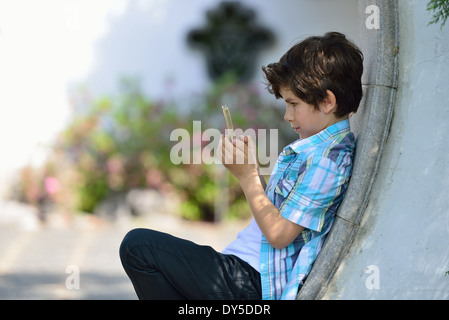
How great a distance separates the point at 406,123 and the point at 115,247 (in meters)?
3.77

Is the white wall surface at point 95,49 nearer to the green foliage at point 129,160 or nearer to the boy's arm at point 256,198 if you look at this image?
the green foliage at point 129,160

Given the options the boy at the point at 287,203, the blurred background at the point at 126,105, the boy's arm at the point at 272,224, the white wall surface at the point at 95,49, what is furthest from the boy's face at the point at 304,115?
the white wall surface at the point at 95,49

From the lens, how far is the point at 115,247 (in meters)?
5.31

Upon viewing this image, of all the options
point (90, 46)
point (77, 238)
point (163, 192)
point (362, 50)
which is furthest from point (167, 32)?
point (362, 50)

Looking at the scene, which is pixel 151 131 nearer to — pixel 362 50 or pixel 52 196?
pixel 52 196

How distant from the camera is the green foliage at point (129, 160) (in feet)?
20.6

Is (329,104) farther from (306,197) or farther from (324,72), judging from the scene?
(306,197)

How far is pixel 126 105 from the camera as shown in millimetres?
6781

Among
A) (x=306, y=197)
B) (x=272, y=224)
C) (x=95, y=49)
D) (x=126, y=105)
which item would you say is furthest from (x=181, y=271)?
(x=95, y=49)

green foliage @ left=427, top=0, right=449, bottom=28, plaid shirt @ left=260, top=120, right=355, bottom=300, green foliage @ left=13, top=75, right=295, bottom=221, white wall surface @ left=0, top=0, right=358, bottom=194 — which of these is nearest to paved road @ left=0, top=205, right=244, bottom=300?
green foliage @ left=13, top=75, right=295, bottom=221

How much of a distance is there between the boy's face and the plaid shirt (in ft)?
0.15

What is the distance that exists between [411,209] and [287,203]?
361mm

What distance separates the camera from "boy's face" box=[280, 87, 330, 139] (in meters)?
2.07

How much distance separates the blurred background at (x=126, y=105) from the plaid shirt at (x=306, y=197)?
10.8ft
